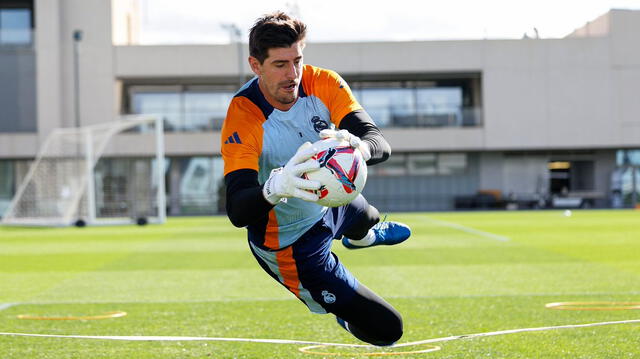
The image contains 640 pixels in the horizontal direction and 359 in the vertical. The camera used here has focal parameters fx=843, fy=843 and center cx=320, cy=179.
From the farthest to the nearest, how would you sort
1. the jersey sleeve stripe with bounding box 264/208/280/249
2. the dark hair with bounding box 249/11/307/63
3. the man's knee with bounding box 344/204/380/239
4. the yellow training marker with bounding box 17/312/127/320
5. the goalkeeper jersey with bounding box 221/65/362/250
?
the yellow training marker with bounding box 17/312/127/320
the man's knee with bounding box 344/204/380/239
the jersey sleeve stripe with bounding box 264/208/280/249
the goalkeeper jersey with bounding box 221/65/362/250
the dark hair with bounding box 249/11/307/63

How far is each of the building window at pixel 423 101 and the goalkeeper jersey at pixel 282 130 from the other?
1810 inches

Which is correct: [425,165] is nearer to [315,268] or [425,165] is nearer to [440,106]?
[440,106]

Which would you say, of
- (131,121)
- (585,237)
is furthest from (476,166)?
(585,237)

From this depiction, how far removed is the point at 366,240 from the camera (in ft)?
22.0

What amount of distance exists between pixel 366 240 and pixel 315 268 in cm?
114

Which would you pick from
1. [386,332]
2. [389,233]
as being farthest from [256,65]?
[389,233]

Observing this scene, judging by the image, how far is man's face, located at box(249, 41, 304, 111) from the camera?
4.91 metres

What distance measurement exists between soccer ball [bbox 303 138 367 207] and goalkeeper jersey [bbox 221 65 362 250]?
2.12 feet

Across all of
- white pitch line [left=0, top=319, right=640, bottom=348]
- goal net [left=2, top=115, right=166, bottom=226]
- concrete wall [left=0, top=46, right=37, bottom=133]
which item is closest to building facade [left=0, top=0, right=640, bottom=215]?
concrete wall [left=0, top=46, right=37, bottom=133]

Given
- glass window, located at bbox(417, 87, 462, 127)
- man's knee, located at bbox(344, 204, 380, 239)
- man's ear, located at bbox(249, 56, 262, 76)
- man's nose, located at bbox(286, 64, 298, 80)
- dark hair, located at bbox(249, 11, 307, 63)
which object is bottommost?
man's knee, located at bbox(344, 204, 380, 239)

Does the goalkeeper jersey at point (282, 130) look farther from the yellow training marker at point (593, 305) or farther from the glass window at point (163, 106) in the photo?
the glass window at point (163, 106)

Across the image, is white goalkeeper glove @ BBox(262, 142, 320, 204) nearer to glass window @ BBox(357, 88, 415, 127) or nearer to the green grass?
the green grass

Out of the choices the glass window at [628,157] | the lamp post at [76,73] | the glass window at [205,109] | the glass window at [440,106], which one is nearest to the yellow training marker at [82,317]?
the lamp post at [76,73]

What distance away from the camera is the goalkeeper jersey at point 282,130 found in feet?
16.9
